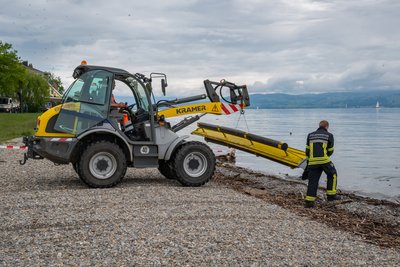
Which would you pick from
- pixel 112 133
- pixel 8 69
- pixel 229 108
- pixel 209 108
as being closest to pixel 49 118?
pixel 112 133

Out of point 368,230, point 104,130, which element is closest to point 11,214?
point 104,130

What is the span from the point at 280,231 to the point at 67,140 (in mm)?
5242

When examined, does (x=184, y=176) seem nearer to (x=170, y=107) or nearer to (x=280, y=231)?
(x=170, y=107)

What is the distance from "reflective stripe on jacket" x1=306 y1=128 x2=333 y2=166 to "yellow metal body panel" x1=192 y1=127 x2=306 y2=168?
2508 mm

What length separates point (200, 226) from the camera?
8.18m

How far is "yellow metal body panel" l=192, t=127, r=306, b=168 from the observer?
555 inches

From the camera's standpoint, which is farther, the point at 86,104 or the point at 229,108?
the point at 229,108

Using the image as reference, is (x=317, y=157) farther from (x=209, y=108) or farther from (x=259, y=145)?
(x=259, y=145)

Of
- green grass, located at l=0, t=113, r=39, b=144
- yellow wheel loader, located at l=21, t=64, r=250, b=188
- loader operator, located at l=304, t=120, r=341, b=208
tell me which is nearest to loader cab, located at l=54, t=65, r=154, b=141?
yellow wheel loader, located at l=21, t=64, r=250, b=188

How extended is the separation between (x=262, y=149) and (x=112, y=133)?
4521mm

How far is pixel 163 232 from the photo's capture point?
774cm

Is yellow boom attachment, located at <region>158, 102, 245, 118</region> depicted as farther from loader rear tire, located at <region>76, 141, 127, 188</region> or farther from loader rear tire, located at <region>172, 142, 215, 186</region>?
loader rear tire, located at <region>76, 141, 127, 188</region>

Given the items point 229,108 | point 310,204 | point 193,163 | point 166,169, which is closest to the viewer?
point 310,204

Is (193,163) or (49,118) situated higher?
(49,118)
